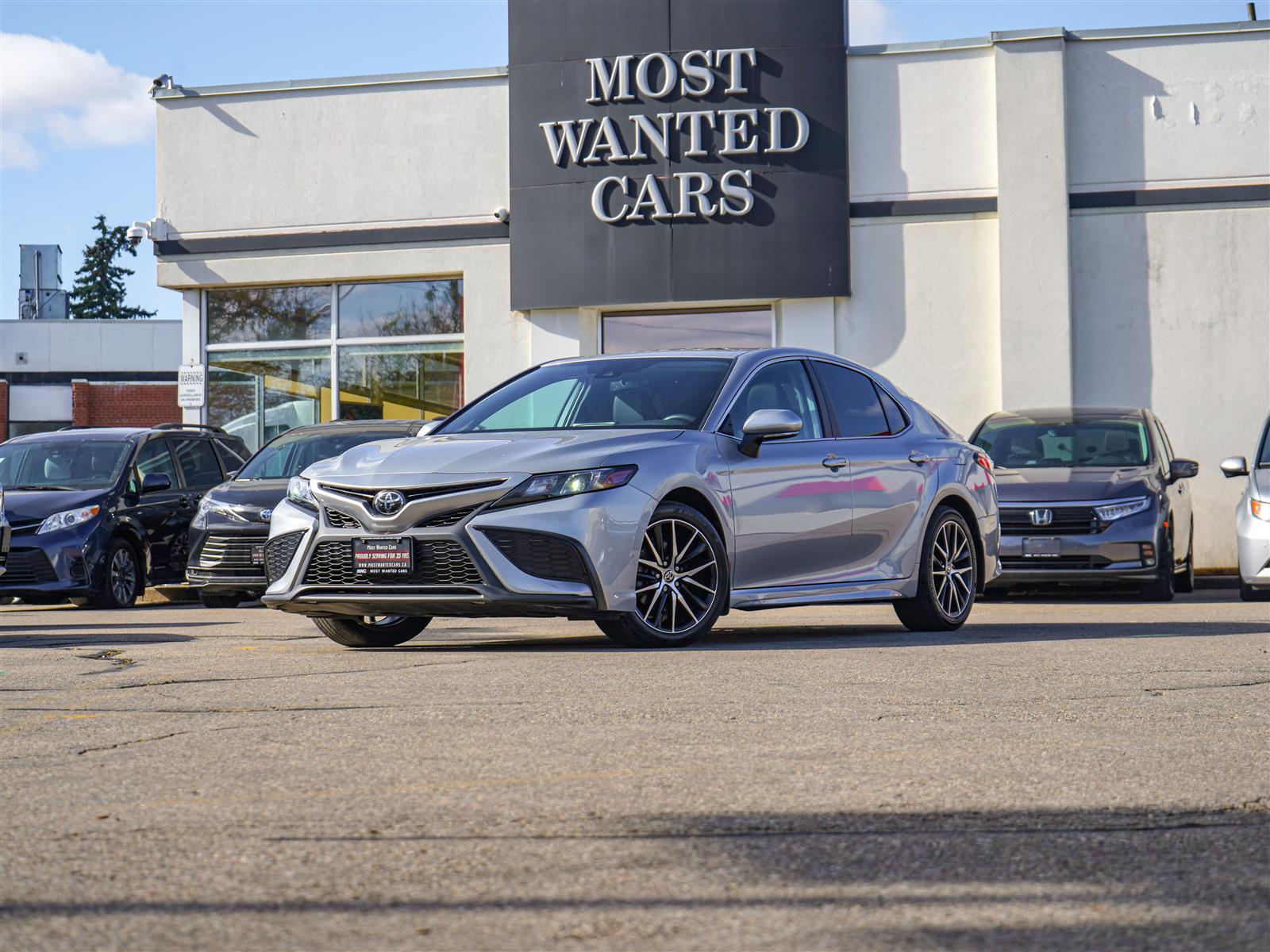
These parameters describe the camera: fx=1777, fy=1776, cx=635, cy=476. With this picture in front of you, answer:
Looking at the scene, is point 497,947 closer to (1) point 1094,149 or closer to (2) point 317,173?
(1) point 1094,149

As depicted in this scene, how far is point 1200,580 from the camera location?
1884 cm

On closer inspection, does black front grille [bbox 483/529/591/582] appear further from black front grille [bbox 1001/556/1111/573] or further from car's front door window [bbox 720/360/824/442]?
black front grille [bbox 1001/556/1111/573]

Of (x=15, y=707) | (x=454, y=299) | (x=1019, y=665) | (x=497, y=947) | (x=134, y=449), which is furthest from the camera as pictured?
(x=454, y=299)

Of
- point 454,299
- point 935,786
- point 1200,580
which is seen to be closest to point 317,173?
point 454,299

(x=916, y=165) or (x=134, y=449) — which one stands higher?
(x=916, y=165)

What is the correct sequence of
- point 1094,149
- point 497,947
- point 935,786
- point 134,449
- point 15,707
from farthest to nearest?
point 1094,149
point 134,449
point 15,707
point 935,786
point 497,947

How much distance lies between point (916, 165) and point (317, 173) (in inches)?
294

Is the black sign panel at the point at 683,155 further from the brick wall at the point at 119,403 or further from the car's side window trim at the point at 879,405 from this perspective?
the brick wall at the point at 119,403

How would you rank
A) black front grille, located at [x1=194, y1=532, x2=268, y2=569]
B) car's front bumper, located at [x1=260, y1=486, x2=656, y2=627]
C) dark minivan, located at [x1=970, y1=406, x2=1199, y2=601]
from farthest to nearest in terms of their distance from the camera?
1. dark minivan, located at [x1=970, y1=406, x2=1199, y2=601]
2. black front grille, located at [x1=194, y1=532, x2=268, y2=569]
3. car's front bumper, located at [x1=260, y1=486, x2=656, y2=627]

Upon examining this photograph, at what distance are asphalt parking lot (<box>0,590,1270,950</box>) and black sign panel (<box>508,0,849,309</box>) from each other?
43.0 feet

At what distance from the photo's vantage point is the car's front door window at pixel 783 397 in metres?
9.49

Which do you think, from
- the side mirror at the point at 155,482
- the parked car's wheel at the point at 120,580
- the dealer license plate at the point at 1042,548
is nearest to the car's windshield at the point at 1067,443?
the dealer license plate at the point at 1042,548

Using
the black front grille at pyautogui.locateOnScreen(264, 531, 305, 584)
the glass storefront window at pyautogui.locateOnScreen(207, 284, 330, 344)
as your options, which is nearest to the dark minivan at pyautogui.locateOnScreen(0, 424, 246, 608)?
the glass storefront window at pyautogui.locateOnScreen(207, 284, 330, 344)

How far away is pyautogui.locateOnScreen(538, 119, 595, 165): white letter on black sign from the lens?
2112 centimetres
